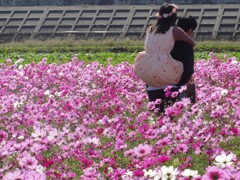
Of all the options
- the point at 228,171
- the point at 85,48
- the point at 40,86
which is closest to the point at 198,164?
the point at 228,171

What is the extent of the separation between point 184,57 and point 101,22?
2174 centimetres

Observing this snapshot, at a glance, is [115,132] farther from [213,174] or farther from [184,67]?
[184,67]

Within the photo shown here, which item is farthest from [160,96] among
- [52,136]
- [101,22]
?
[101,22]

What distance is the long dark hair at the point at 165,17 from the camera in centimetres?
696

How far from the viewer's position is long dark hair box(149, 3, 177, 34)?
696cm

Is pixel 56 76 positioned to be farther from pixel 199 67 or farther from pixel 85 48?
pixel 85 48

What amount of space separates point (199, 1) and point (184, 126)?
25910 millimetres

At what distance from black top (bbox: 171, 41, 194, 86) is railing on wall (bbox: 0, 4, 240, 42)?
1890 cm

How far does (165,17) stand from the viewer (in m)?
6.97

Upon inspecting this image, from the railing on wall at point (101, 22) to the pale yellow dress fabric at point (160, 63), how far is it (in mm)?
19020

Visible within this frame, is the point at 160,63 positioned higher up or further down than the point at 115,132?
higher up

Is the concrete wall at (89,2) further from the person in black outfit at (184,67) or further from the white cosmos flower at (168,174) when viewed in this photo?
the white cosmos flower at (168,174)

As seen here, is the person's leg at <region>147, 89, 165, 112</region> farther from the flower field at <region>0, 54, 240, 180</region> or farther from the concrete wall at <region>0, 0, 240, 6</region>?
the concrete wall at <region>0, 0, 240, 6</region>

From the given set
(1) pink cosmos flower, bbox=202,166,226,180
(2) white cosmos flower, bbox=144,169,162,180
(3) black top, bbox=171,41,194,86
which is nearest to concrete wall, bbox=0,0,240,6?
(3) black top, bbox=171,41,194,86
